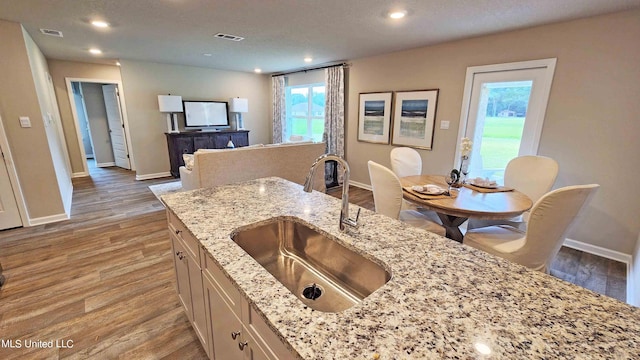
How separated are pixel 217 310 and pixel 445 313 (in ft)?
3.14

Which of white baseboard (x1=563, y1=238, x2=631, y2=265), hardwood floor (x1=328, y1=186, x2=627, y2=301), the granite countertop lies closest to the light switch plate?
the granite countertop

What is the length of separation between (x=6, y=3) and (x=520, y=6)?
4597mm

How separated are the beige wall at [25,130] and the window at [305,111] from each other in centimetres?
388

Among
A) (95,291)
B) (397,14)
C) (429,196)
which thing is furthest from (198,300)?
(397,14)

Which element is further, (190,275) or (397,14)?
(397,14)

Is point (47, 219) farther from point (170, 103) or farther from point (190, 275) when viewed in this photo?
point (190, 275)

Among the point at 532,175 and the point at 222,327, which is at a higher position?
the point at 532,175

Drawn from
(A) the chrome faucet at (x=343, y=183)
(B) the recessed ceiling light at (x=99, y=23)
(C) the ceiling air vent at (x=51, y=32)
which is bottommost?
(A) the chrome faucet at (x=343, y=183)

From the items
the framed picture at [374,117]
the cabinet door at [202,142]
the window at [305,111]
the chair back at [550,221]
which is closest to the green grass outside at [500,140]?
the framed picture at [374,117]

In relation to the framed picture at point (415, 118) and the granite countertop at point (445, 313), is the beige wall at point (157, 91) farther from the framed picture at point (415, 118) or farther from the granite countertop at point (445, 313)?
the granite countertop at point (445, 313)

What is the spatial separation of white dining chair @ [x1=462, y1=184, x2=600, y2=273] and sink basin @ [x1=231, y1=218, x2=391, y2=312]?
4.22 ft

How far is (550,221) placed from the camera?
1.67 metres

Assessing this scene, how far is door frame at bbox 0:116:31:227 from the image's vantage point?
10.1 feet

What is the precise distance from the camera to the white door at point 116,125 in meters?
6.17
